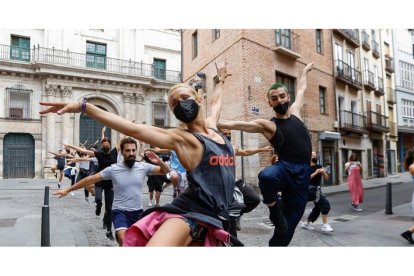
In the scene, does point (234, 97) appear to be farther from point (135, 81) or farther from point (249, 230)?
point (249, 230)

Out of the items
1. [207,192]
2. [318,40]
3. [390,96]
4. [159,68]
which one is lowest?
[207,192]

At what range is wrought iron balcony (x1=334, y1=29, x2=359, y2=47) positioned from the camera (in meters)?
4.36

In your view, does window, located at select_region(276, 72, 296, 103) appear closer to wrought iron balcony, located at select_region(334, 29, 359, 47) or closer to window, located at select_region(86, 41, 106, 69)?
wrought iron balcony, located at select_region(334, 29, 359, 47)

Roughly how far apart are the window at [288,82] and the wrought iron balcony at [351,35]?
91 centimetres

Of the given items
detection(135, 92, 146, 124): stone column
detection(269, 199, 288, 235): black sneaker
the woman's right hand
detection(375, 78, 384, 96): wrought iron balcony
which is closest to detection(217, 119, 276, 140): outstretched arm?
detection(269, 199, 288, 235): black sneaker

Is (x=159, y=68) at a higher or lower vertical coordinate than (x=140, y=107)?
higher

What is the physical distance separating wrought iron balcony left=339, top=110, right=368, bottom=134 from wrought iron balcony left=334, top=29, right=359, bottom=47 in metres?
1.04

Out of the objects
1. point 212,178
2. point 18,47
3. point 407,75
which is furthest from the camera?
point 407,75

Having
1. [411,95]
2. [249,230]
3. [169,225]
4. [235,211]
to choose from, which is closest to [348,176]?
[411,95]

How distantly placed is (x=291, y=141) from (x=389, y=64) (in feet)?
11.9

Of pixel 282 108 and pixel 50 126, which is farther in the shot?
pixel 50 126

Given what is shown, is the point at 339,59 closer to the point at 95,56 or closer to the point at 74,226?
the point at 95,56

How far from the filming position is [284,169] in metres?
2.29

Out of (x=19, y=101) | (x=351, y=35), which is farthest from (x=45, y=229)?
(x=351, y=35)
